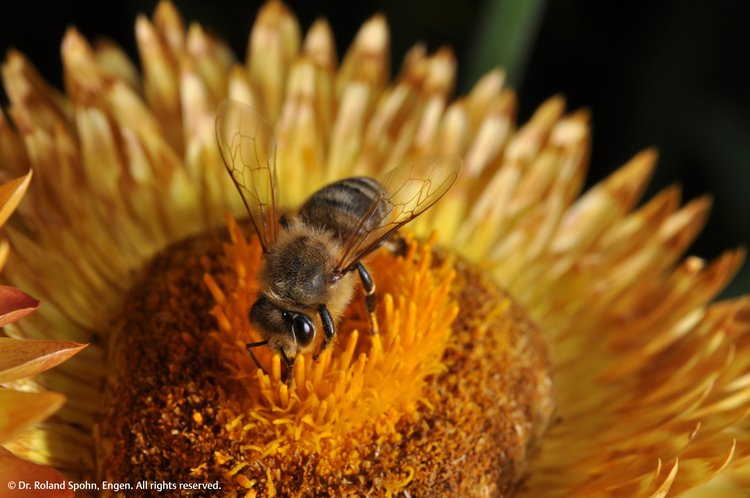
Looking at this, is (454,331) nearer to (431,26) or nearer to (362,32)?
(362,32)

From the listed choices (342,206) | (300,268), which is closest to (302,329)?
(300,268)

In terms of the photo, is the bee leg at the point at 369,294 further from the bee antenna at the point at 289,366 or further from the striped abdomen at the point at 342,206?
the bee antenna at the point at 289,366

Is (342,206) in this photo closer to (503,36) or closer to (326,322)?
(326,322)

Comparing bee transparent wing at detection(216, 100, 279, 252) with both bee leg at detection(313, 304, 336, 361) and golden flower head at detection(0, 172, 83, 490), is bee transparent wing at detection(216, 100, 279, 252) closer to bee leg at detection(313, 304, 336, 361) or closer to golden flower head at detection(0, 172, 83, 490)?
bee leg at detection(313, 304, 336, 361)

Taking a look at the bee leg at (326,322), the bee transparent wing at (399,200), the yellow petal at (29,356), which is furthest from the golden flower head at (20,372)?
the bee transparent wing at (399,200)

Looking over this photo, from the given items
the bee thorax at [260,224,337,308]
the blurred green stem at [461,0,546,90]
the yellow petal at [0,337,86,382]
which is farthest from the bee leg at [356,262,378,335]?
the blurred green stem at [461,0,546,90]
